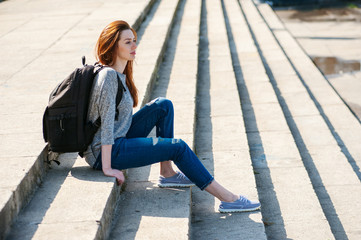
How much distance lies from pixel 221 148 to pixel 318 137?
6.03 feet

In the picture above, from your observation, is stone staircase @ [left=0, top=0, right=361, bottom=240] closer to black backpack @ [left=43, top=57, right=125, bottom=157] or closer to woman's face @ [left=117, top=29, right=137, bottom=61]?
black backpack @ [left=43, top=57, right=125, bottom=157]

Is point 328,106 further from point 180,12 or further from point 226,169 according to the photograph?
point 180,12

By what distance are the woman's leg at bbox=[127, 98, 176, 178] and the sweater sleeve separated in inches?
17.8

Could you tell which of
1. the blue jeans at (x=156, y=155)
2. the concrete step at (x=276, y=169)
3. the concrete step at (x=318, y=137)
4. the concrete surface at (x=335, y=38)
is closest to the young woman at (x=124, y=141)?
the blue jeans at (x=156, y=155)

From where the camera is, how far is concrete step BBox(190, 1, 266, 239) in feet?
12.2

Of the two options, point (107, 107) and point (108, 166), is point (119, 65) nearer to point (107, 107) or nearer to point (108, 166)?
point (107, 107)

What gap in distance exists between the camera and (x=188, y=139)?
489cm

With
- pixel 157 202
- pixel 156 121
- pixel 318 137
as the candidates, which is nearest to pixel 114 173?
pixel 157 202

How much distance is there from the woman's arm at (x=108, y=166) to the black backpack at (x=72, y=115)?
0.14 m

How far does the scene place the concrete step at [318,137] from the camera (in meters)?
4.79

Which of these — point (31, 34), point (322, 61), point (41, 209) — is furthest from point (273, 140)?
point (322, 61)

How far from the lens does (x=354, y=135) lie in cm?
690

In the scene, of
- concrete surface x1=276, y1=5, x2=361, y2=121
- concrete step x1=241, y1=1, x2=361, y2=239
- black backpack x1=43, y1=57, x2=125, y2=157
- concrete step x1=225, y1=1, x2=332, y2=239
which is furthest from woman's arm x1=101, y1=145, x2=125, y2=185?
concrete surface x1=276, y1=5, x2=361, y2=121

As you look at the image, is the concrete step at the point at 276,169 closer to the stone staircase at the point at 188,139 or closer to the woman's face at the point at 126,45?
the stone staircase at the point at 188,139
